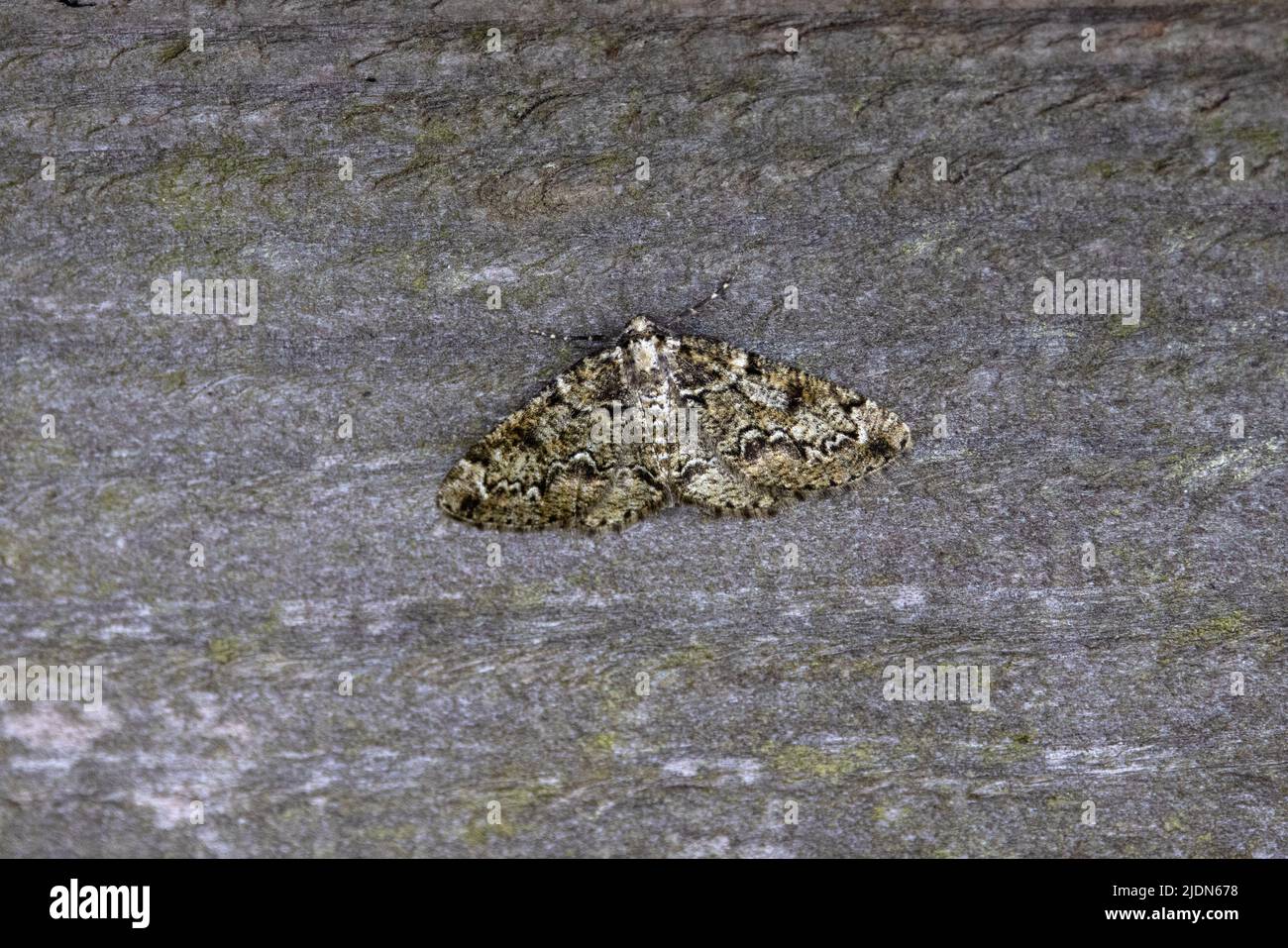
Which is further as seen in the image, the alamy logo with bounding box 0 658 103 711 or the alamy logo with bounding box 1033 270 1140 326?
the alamy logo with bounding box 1033 270 1140 326

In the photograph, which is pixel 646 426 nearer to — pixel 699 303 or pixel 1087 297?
pixel 699 303

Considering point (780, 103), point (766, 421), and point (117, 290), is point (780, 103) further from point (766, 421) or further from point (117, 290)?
point (117, 290)

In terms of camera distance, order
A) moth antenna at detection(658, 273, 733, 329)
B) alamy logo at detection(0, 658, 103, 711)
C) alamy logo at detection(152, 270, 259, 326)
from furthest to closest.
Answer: moth antenna at detection(658, 273, 733, 329)
alamy logo at detection(152, 270, 259, 326)
alamy logo at detection(0, 658, 103, 711)

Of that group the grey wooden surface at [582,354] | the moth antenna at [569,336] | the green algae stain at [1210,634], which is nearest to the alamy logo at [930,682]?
the grey wooden surface at [582,354]

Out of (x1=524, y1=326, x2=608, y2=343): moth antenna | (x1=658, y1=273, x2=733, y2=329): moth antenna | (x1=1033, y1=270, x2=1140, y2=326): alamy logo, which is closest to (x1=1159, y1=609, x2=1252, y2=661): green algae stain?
(x1=1033, y1=270, x2=1140, y2=326): alamy logo

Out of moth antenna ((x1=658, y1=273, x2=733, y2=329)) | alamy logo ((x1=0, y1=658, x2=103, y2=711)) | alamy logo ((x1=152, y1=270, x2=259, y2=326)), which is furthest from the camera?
moth antenna ((x1=658, y1=273, x2=733, y2=329))

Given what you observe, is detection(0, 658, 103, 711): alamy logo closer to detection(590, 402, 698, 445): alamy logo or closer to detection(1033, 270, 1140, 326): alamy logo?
detection(590, 402, 698, 445): alamy logo

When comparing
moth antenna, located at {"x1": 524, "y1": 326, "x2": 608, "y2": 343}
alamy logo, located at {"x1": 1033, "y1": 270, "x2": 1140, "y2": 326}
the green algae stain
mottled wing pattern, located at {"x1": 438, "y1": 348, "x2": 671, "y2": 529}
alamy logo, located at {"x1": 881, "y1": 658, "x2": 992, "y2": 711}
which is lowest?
alamy logo, located at {"x1": 881, "y1": 658, "x2": 992, "y2": 711}

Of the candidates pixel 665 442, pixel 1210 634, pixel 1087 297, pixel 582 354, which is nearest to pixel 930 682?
pixel 1210 634
